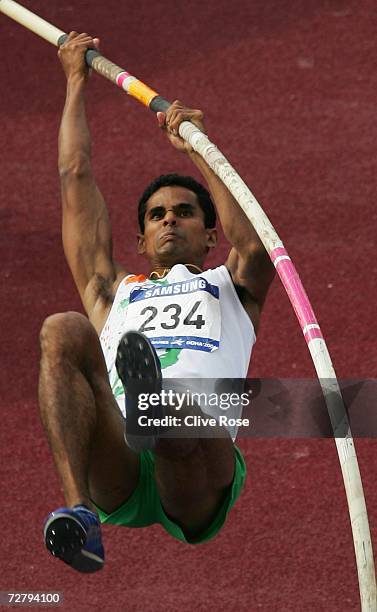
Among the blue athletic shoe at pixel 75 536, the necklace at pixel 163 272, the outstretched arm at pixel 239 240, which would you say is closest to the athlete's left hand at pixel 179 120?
the outstretched arm at pixel 239 240

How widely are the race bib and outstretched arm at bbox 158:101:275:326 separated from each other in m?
0.12

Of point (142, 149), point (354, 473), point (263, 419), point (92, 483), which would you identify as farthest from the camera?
point (142, 149)

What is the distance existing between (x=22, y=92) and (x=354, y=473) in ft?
17.0

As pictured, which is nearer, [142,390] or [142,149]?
[142,390]

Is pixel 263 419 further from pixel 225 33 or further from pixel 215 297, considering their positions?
pixel 225 33

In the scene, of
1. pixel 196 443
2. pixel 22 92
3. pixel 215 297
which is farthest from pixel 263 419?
pixel 22 92

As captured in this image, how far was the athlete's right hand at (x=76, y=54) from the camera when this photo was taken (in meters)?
5.87

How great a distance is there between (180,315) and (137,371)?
673 millimetres

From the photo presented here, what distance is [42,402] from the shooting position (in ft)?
15.4

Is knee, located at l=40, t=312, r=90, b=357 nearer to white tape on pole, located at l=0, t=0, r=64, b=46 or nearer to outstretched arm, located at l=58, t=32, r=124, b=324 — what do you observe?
outstretched arm, located at l=58, t=32, r=124, b=324

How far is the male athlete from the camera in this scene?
4.61 metres

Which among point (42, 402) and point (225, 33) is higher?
point (225, 33)

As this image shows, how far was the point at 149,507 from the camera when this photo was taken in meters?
5.12

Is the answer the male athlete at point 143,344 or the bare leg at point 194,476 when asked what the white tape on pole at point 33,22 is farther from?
the bare leg at point 194,476
